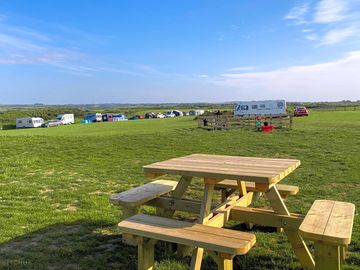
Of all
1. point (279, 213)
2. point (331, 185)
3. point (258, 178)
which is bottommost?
point (331, 185)

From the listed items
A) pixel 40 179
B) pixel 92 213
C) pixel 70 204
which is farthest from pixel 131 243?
pixel 40 179

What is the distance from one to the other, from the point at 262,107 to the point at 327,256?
47965mm

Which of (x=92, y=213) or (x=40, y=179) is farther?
(x=40, y=179)

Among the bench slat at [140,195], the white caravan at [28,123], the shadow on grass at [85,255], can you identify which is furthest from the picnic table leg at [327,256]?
the white caravan at [28,123]

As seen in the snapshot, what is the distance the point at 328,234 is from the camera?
309 centimetres

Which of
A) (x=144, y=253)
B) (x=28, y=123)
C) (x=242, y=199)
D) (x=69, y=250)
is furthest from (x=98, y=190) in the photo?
(x=28, y=123)

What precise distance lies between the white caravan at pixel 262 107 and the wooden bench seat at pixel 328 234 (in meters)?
46.2

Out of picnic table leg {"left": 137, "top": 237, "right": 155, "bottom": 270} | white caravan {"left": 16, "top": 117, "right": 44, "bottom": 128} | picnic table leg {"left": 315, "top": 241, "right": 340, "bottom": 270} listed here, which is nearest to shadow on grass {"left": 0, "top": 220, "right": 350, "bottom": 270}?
picnic table leg {"left": 137, "top": 237, "right": 155, "bottom": 270}

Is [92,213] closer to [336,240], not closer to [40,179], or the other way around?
[40,179]

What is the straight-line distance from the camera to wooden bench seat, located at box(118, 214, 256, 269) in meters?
3.04

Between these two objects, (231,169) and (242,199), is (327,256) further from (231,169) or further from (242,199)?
(242,199)

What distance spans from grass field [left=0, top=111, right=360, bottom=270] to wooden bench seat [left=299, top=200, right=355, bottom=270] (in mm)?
784

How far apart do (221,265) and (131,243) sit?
1.69 m

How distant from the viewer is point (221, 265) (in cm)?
313
